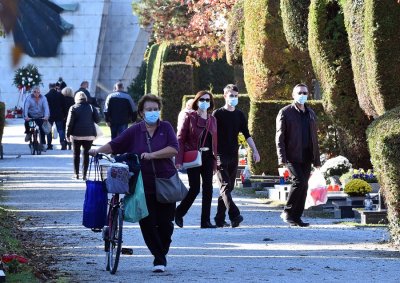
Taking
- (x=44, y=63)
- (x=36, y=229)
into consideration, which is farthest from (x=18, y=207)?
(x=44, y=63)

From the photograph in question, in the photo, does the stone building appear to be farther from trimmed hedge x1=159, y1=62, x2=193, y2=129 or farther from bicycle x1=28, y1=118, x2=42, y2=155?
bicycle x1=28, y1=118, x2=42, y2=155

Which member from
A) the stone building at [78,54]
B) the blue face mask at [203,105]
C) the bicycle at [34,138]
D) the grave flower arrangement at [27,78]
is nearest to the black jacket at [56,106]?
the bicycle at [34,138]

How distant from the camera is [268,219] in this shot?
16062 mm

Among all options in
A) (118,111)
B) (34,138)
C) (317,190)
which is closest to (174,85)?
(34,138)

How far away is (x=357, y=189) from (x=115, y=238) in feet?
21.1

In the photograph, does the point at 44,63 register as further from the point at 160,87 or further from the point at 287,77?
the point at 287,77

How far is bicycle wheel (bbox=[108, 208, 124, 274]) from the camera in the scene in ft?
33.5

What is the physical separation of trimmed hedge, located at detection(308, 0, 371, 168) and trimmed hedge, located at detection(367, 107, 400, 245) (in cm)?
763

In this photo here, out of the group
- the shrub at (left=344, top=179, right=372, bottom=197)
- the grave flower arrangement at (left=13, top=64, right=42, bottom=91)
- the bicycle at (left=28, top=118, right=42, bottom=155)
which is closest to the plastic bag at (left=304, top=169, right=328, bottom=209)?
the shrub at (left=344, top=179, right=372, bottom=197)

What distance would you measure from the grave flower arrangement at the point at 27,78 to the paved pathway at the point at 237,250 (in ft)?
128

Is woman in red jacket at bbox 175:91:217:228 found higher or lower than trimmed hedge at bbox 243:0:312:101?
lower

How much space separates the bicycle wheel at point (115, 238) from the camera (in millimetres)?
10203

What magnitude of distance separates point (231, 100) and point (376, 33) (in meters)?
2.86

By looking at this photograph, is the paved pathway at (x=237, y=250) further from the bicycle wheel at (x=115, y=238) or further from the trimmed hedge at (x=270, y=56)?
the trimmed hedge at (x=270, y=56)
